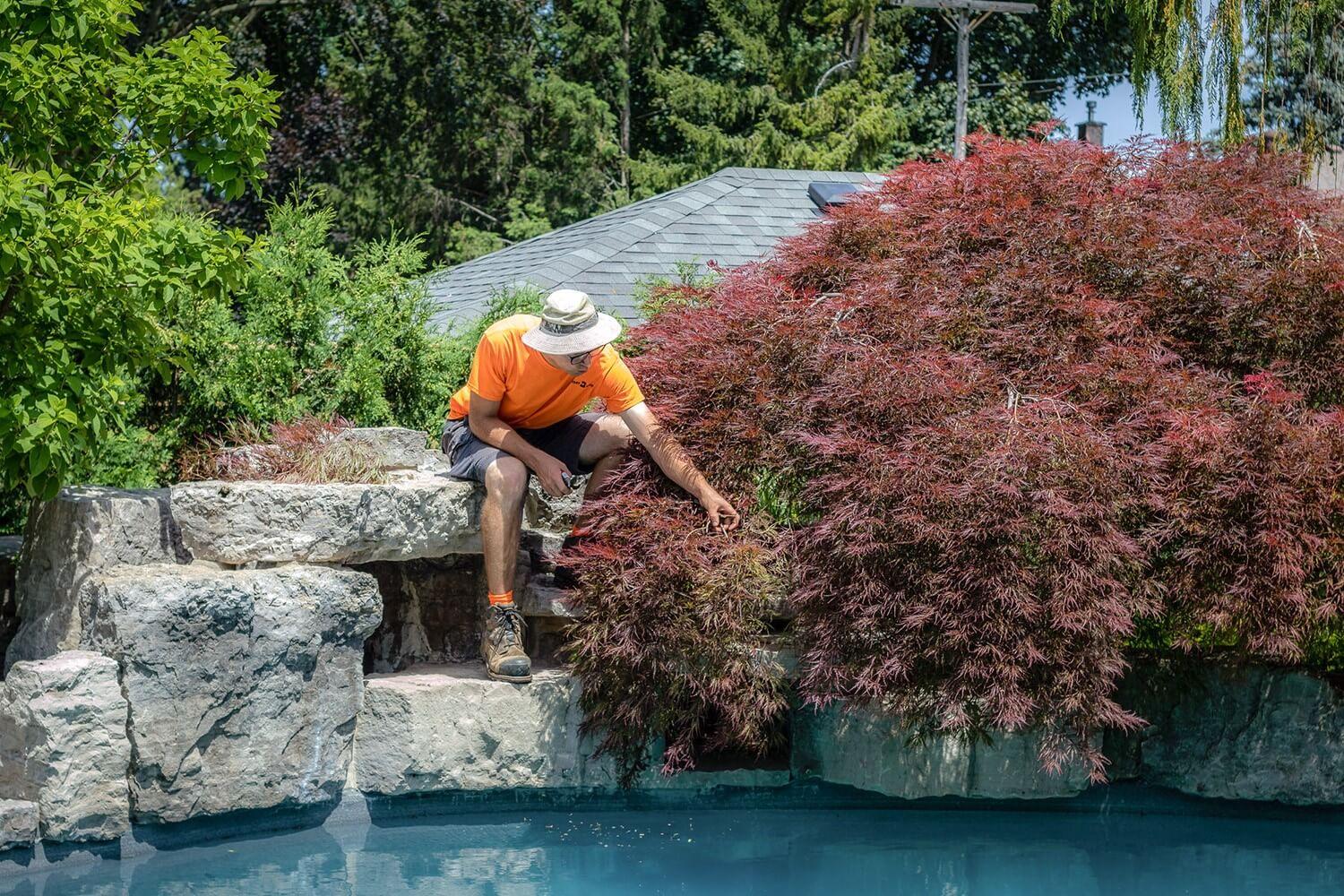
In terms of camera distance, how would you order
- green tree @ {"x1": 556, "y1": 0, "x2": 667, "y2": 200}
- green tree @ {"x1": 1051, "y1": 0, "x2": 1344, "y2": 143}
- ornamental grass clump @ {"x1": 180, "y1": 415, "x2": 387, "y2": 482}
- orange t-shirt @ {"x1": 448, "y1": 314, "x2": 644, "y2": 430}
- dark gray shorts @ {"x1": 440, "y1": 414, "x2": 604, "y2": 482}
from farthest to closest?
green tree @ {"x1": 556, "y1": 0, "x2": 667, "y2": 200} → green tree @ {"x1": 1051, "y1": 0, "x2": 1344, "y2": 143} → dark gray shorts @ {"x1": 440, "y1": 414, "x2": 604, "y2": 482} → ornamental grass clump @ {"x1": 180, "y1": 415, "x2": 387, "y2": 482} → orange t-shirt @ {"x1": 448, "y1": 314, "x2": 644, "y2": 430}

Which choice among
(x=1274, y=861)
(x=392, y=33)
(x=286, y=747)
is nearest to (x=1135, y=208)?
(x=1274, y=861)

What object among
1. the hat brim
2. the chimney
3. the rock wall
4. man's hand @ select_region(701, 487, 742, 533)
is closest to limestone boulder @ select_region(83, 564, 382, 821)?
the rock wall

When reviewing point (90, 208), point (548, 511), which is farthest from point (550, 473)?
point (90, 208)

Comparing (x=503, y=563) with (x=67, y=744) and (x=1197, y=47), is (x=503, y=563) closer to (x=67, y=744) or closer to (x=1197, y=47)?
(x=67, y=744)

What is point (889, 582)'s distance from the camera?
486 cm

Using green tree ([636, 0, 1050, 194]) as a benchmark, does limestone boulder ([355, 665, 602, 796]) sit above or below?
below

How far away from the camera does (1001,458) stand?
15.6 ft

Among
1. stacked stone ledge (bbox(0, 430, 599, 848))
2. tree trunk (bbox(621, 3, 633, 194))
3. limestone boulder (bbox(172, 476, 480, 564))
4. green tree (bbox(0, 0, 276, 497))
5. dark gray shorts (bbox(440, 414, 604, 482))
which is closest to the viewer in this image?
stacked stone ledge (bbox(0, 430, 599, 848))

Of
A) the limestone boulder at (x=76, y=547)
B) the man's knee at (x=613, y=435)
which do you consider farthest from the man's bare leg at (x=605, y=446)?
the limestone boulder at (x=76, y=547)

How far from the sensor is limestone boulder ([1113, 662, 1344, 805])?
5.39 m

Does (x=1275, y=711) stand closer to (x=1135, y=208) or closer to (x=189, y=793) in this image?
(x=1135, y=208)

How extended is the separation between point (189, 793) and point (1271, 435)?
4.07 metres

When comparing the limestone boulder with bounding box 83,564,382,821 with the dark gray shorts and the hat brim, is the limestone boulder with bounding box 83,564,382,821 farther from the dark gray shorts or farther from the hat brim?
the hat brim

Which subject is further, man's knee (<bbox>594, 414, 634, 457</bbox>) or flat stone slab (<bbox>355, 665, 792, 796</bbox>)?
man's knee (<bbox>594, 414, 634, 457</bbox>)
